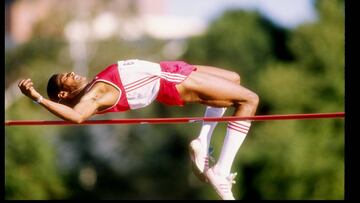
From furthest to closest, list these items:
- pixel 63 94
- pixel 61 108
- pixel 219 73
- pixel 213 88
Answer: pixel 219 73
pixel 63 94
pixel 213 88
pixel 61 108

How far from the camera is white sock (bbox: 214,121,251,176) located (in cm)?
1297

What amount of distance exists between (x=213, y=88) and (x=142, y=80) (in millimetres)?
752

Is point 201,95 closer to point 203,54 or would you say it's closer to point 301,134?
point 301,134

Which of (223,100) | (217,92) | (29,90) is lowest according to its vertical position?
(223,100)

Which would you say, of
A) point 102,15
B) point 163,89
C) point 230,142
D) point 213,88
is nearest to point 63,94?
point 163,89

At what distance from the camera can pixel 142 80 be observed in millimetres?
12773

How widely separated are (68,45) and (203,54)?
1442 cm

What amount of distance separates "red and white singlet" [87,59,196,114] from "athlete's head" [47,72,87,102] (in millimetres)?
203

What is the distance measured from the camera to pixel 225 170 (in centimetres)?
1305

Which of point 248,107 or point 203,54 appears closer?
point 248,107

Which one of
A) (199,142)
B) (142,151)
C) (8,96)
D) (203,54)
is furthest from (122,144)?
(199,142)

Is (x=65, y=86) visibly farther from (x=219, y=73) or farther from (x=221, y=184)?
(x=221, y=184)
